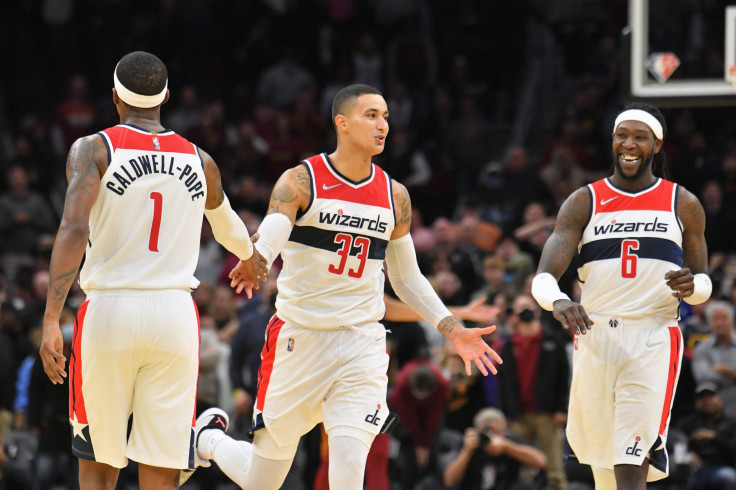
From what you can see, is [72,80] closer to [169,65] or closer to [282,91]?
[169,65]

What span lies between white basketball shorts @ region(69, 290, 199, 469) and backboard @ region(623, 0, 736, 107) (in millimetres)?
5098

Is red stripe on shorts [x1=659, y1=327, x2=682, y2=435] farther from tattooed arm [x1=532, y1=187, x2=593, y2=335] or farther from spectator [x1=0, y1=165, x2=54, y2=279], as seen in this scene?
spectator [x1=0, y1=165, x2=54, y2=279]

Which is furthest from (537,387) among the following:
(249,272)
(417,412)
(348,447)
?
(249,272)

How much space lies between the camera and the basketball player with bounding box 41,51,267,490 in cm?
668

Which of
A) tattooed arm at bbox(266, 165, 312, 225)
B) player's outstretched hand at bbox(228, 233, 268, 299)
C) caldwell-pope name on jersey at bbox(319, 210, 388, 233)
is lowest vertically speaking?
player's outstretched hand at bbox(228, 233, 268, 299)

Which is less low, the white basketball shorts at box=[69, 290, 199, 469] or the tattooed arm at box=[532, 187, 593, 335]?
the tattooed arm at box=[532, 187, 593, 335]

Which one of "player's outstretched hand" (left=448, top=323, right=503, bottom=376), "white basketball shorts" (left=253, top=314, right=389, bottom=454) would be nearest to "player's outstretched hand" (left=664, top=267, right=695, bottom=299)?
"player's outstretched hand" (left=448, top=323, right=503, bottom=376)

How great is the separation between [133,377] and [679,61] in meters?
6.16

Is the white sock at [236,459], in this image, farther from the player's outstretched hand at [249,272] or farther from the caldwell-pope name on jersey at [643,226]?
the caldwell-pope name on jersey at [643,226]

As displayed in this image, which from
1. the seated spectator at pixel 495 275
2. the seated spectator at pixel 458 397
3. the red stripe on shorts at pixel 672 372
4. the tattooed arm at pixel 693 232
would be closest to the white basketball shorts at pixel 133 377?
the red stripe on shorts at pixel 672 372

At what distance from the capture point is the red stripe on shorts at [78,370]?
6.77 m

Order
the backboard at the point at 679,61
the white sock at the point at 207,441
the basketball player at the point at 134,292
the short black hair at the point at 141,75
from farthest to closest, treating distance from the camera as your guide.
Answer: the backboard at the point at 679,61
the white sock at the point at 207,441
the short black hair at the point at 141,75
the basketball player at the point at 134,292

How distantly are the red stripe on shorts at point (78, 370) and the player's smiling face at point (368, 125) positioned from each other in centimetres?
223

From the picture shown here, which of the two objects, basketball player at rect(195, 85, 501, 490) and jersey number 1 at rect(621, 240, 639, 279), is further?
jersey number 1 at rect(621, 240, 639, 279)
